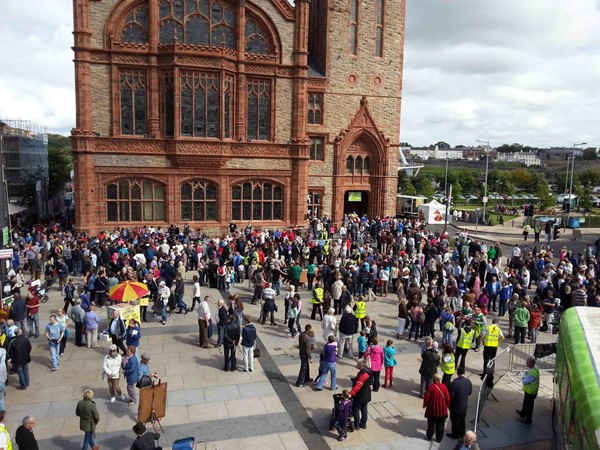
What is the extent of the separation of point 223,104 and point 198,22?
17.8ft

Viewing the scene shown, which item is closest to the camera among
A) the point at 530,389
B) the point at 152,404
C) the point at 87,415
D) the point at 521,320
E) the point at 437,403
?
the point at 87,415

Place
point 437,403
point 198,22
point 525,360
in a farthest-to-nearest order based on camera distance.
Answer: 1. point 198,22
2. point 525,360
3. point 437,403

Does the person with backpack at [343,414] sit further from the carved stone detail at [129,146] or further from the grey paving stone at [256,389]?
the carved stone detail at [129,146]

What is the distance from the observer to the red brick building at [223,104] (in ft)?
101

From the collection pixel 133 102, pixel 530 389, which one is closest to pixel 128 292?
pixel 530 389

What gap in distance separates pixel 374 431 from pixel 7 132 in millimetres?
53811

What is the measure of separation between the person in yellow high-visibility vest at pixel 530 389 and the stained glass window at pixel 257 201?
83.7 ft

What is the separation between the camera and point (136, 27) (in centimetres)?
3109

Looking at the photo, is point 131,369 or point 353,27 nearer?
point 131,369

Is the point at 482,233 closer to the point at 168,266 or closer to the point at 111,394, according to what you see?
the point at 168,266

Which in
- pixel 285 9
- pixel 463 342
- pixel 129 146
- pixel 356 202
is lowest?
pixel 463 342

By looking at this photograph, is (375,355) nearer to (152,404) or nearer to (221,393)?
(221,393)

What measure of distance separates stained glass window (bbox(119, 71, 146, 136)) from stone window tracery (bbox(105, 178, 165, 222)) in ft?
10.8

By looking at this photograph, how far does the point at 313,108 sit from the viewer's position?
37344 mm
